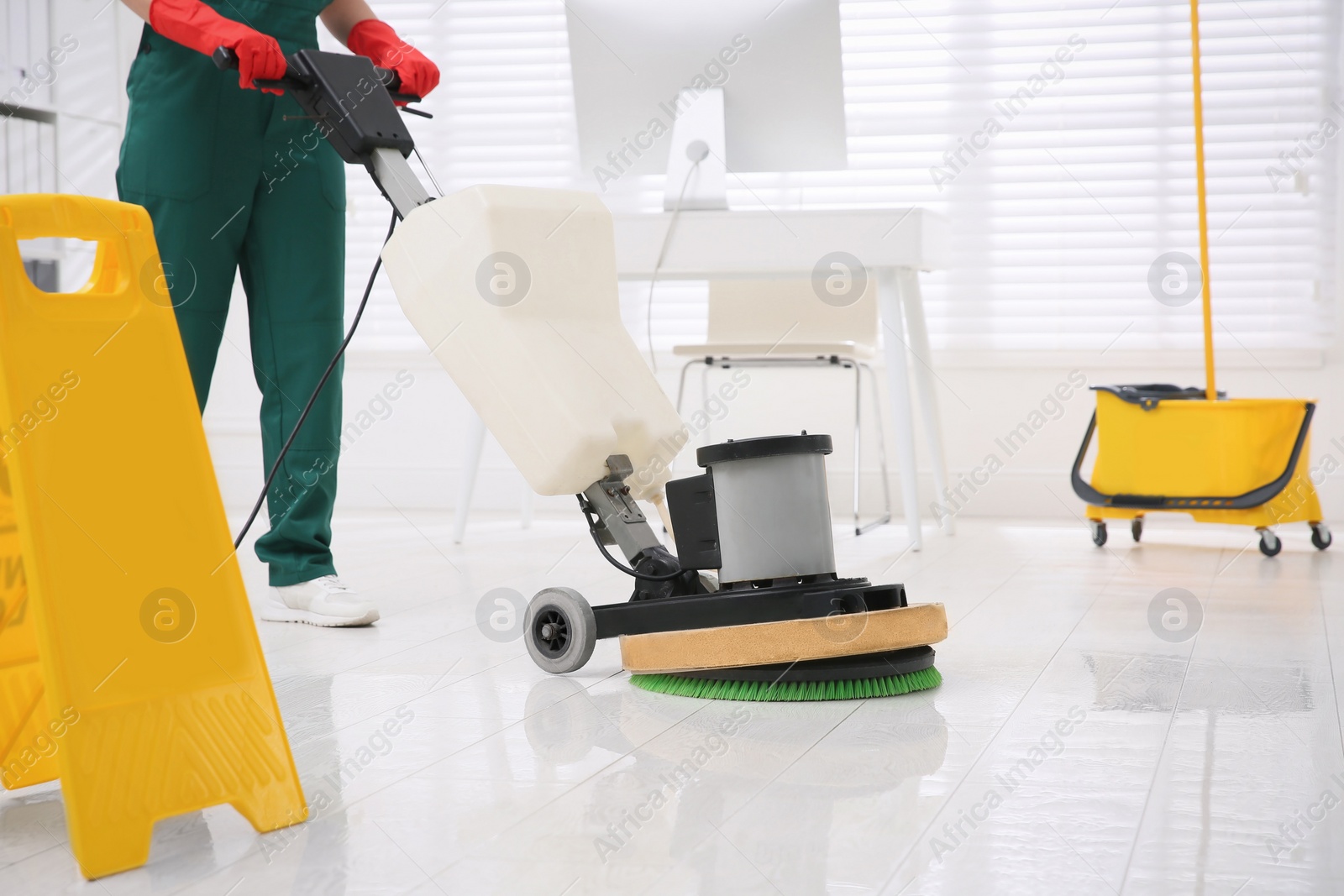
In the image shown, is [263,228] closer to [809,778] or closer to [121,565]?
[121,565]

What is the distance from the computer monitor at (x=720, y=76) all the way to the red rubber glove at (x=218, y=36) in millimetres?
1147

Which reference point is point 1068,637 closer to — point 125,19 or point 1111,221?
point 1111,221

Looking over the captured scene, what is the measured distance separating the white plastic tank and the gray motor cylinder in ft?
0.46

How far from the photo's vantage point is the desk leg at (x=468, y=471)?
111 inches

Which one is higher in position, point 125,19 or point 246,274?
point 125,19

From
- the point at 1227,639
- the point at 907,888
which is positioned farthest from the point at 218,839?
the point at 1227,639

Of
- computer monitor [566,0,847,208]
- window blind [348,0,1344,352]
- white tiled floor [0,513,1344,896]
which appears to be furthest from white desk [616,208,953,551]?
window blind [348,0,1344,352]

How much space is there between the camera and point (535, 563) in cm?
248

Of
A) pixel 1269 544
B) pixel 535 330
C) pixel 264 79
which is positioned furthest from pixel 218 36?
pixel 1269 544

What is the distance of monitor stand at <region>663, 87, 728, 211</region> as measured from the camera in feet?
8.30

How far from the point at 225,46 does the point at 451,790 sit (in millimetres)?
941

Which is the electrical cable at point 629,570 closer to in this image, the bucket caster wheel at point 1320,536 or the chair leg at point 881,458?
the chair leg at point 881,458

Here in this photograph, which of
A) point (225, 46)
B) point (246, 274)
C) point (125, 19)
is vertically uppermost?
point (125, 19)

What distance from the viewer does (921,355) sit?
8.95 feet
